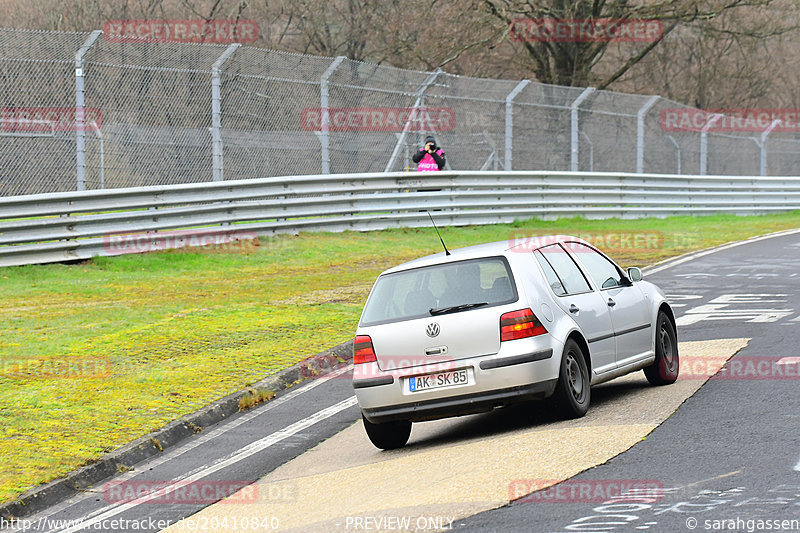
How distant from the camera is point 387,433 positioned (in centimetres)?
837

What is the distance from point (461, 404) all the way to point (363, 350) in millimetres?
840

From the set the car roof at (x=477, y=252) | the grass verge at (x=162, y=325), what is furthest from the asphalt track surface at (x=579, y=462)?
the car roof at (x=477, y=252)

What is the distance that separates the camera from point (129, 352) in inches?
459

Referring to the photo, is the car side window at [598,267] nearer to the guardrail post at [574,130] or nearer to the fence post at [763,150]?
the guardrail post at [574,130]

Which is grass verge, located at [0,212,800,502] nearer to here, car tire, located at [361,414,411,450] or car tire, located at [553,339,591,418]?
car tire, located at [361,414,411,450]

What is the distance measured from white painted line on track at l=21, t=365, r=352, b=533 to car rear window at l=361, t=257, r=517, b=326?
62.1 inches

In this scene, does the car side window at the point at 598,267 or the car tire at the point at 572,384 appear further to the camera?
the car side window at the point at 598,267

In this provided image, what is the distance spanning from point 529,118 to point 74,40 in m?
12.1

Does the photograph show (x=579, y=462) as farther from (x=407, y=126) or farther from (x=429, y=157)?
(x=407, y=126)

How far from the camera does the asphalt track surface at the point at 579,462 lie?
5855 mm

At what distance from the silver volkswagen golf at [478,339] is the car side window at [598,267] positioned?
39 centimetres

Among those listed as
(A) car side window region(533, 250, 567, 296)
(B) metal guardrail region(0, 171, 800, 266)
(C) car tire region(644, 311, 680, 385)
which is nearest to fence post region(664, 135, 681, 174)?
(B) metal guardrail region(0, 171, 800, 266)

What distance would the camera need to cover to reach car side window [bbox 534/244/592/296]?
8769 millimetres

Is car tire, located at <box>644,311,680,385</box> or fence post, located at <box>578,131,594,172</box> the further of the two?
fence post, located at <box>578,131,594,172</box>
